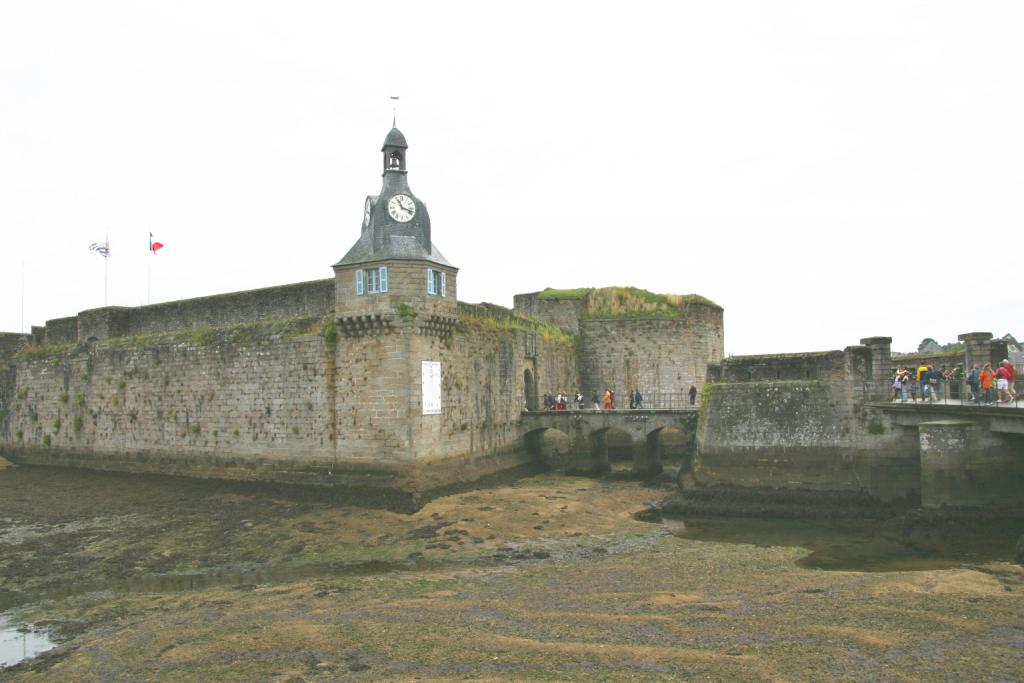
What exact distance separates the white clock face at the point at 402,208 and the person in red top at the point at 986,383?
14.5 meters

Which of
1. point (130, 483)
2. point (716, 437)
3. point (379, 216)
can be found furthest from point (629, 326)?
point (130, 483)

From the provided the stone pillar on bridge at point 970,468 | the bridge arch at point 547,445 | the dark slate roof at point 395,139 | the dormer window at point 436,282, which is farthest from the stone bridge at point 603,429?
the dark slate roof at point 395,139

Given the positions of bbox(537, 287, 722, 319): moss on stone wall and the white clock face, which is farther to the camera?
bbox(537, 287, 722, 319): moss on stone wall

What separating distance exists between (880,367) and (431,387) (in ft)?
39.0

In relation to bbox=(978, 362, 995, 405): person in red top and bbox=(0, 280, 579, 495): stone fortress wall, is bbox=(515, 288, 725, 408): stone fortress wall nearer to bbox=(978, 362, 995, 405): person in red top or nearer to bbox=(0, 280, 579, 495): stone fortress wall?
bbox=(0, 280, 579, 495): stone fortress wall

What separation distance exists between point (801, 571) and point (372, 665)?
25.3 feet

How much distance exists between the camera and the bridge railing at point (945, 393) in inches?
626

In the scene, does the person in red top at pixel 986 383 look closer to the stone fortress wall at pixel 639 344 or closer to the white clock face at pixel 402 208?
the white clock face at pixel 402 208

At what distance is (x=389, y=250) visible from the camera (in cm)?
1991

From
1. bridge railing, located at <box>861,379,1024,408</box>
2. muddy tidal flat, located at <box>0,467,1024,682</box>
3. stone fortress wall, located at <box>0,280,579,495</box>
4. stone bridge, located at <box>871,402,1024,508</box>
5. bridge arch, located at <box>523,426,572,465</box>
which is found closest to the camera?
muddy tidal flat, located at <box>0,467,1024,682</box>

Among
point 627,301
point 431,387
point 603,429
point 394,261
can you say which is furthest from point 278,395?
point 627,301

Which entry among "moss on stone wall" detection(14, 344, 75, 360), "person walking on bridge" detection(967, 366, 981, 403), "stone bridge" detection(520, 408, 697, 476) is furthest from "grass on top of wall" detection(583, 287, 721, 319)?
"moss on stone wall" detection(14, 344, 75, 360)

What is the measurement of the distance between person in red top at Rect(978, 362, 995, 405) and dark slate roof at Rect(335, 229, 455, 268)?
13.5 metres

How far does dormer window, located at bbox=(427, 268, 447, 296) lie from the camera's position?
2020cm
